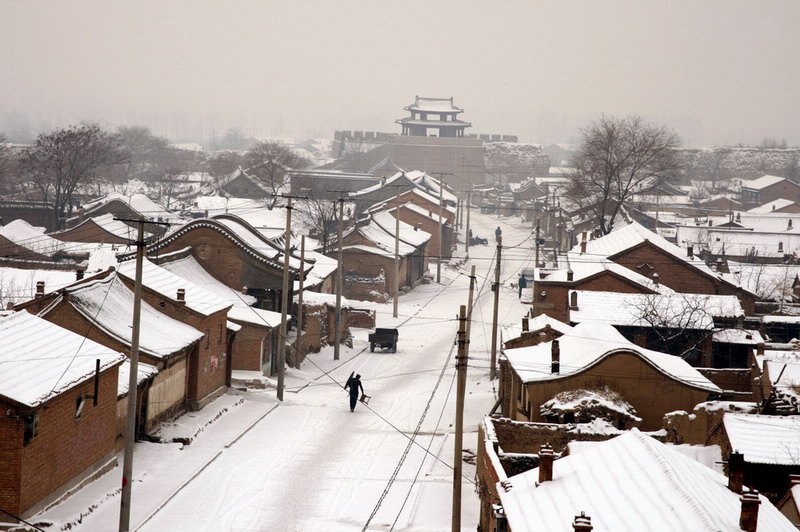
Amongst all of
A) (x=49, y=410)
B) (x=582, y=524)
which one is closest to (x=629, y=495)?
(x=582, y=524)

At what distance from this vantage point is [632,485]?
52.6ft

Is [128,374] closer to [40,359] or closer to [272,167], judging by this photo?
[40,359]

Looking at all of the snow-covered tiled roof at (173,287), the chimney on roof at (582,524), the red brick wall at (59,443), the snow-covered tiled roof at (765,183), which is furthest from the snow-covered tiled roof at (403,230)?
the snow-covered tiled roof at (765,183)

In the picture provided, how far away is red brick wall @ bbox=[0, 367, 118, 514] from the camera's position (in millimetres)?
18953

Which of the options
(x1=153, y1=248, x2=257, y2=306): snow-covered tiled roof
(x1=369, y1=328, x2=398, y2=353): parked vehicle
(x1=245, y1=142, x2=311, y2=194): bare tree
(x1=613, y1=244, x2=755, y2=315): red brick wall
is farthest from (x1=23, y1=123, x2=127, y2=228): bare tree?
(x1=613, y1=244, x2=755, y2=315): red brick wall

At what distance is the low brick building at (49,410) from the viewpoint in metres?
19.0

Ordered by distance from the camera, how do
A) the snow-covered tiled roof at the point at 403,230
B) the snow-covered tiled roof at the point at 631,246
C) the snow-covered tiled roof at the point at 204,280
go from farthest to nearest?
the snow-covered tiled roof at the point at 403,230
the snow-covered tiled roof at the point at 631,246
the snow-covered tiled roof at the point at 204,280

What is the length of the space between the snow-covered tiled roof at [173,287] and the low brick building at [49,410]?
8.37m

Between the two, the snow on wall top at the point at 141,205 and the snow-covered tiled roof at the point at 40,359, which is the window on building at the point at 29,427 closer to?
the snow-covered tiled roof at the point at 40,359

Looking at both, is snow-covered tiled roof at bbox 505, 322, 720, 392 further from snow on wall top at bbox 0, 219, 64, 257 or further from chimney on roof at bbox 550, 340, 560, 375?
snow on wall top at bbox 0, 219, 64, 257

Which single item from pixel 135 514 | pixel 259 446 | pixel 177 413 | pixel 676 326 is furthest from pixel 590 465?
pixel 676 326

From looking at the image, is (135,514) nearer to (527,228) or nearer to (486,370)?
(486,370)

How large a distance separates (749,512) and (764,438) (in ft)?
30.5

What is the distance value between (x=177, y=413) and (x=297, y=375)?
32.0ft
